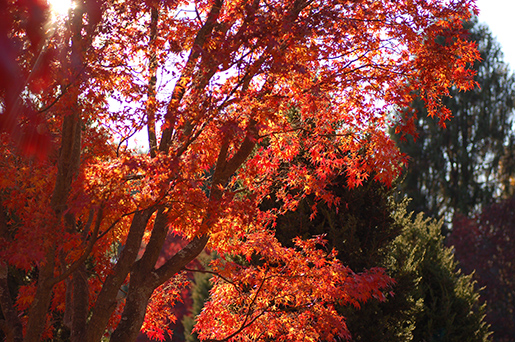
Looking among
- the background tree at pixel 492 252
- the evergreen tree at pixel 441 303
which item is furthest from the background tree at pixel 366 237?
the background tree at pixel 492 252

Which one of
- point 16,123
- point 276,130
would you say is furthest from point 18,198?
point 276,130

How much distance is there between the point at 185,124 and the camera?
527 centimetres

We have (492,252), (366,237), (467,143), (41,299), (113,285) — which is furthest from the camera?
(467,143)

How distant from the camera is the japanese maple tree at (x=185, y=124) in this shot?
4.58 metres

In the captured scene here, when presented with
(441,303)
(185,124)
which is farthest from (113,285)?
(441,303)

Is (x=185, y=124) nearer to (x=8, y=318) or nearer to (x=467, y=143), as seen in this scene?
(x=8, y=318)

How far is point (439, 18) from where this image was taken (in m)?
5.43

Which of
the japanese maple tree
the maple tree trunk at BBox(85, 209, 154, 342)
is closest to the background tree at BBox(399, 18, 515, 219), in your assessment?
the japanese maple tree

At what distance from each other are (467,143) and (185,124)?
77.2ft

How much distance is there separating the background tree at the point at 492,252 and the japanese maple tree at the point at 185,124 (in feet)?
56.0

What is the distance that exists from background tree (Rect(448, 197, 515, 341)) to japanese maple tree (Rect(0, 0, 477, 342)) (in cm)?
1707

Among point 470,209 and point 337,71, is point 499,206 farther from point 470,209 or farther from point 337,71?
point 337,71

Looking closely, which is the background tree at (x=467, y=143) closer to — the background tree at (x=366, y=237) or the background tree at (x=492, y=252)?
the background tree at (x=492, y=252)

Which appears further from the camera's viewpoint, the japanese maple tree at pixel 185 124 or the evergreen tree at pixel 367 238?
the evergreen tree at pixel 367 238
